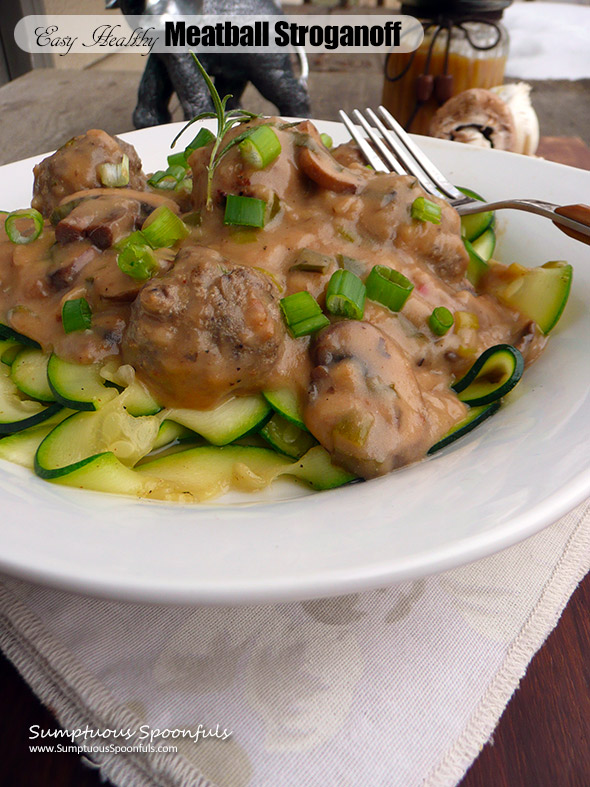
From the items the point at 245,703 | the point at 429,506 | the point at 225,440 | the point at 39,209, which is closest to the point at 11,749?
the point at 245,703

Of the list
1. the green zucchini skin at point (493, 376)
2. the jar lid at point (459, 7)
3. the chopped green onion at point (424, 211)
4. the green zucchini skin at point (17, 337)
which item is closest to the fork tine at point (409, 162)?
the chopped green onion at point (424, 211)

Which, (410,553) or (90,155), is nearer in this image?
(410,553)

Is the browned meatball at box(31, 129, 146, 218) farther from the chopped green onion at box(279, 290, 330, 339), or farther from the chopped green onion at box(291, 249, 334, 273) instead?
the chopped green onion at box(279, 290, 330, 339)

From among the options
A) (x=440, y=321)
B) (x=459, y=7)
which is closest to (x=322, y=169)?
(x=440, y=321)

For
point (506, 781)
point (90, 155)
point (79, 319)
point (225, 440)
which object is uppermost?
point (90, 155)

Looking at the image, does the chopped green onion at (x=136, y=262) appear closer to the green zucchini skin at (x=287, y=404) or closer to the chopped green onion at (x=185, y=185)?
the green zucchini skin at (x=287, y=404)

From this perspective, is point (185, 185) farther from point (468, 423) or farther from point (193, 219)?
point (468, 423)

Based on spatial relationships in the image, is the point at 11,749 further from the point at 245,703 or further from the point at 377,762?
the point at 377,762
